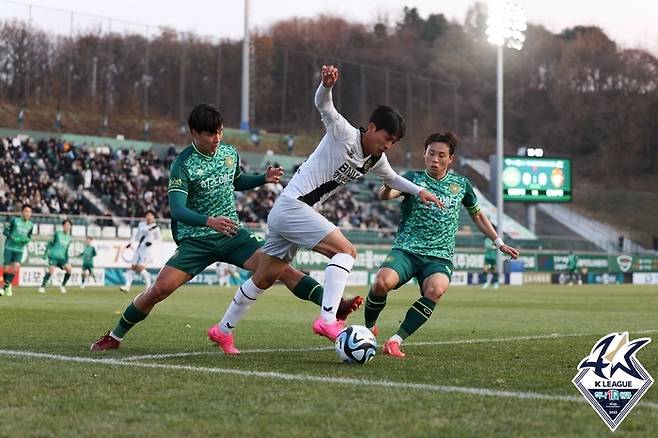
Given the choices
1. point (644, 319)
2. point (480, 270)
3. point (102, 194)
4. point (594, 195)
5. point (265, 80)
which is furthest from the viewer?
point (594, 195)

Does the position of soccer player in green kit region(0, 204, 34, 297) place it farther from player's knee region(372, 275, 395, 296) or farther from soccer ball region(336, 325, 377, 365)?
soccer ball region(336, 325, 377, 365)

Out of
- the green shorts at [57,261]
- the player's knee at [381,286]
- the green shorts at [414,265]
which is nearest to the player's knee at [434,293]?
the green shorts at [414,265]

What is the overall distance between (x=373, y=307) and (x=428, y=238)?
86 centimetres

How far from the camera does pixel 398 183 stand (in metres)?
9.22

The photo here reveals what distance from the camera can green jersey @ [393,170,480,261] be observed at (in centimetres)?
992

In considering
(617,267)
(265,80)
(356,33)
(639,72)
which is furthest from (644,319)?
(639,72)

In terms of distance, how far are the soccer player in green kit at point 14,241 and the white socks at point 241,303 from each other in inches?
655

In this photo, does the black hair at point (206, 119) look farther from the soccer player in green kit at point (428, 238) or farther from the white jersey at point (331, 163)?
the soccer player in green kit at point (428, 238)

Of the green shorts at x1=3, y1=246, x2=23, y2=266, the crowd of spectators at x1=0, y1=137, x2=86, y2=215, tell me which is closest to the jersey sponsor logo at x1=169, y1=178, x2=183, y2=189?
the green shorts at x1=3, y1=246, x2=23, y2=266

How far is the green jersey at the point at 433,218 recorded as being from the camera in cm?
992

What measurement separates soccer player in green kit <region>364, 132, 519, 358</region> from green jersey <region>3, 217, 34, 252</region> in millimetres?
17091

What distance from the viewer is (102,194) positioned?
4262 centimetres

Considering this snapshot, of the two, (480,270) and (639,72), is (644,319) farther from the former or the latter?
(639,72)

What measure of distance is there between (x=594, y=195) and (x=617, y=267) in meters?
27.6
